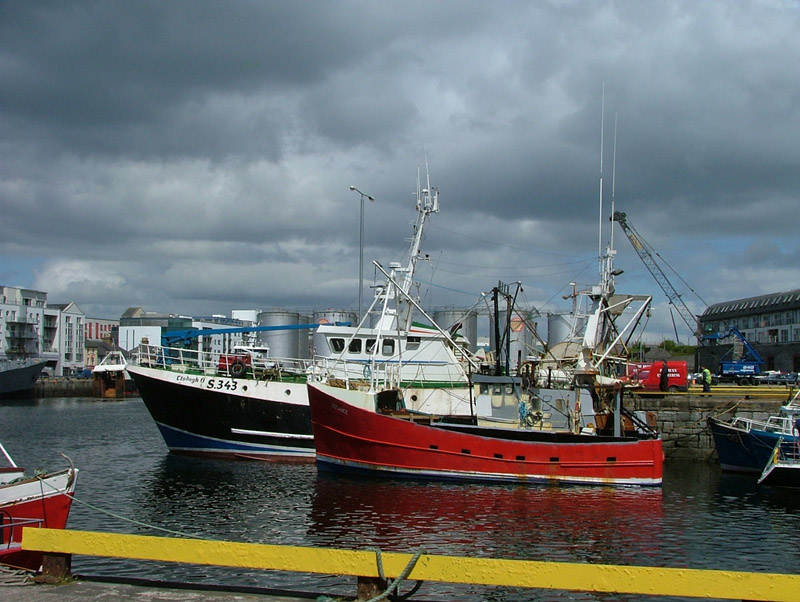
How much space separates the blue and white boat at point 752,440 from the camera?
26.7 meters

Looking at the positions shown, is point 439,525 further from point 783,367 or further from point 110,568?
point 783,367

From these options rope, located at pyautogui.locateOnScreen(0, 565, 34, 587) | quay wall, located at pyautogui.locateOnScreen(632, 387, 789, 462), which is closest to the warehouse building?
quay wall, located at pyautogui.locateOnScreen(632, 387, 789, 462)

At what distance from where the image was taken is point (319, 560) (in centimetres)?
783

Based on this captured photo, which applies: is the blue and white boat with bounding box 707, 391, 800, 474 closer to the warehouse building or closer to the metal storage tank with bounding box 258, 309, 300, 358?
the warehouse building

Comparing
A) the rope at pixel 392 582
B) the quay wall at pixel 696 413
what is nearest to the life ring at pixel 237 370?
the quay wall at pixel 696 413

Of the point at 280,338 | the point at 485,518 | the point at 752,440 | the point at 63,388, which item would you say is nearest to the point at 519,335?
the point at 752,440

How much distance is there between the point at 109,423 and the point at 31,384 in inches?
1929

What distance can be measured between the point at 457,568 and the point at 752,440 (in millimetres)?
23873

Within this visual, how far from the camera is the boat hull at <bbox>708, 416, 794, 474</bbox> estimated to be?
1072 inches

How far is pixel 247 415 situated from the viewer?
29891 mm

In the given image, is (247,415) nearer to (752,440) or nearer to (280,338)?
(752,440)

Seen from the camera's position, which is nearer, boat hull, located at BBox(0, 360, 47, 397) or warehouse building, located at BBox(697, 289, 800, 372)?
warehouse building, located at BBox(697, 289, 800, 372)

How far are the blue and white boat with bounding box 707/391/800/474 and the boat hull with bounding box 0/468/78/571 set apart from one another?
896 inches

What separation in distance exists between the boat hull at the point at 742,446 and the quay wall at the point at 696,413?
388 cm
